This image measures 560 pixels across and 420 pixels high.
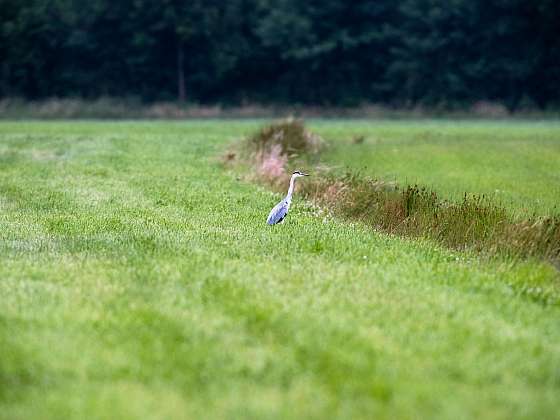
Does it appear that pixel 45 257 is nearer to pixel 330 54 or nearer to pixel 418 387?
pixel 418 387

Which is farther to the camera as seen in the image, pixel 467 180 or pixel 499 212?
pixel 467 180

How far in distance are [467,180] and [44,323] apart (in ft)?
58.5

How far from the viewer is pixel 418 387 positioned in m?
8.77

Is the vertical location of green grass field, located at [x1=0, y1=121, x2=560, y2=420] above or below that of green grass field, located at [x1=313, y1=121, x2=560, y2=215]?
above

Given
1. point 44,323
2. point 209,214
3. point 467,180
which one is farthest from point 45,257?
point 467,180

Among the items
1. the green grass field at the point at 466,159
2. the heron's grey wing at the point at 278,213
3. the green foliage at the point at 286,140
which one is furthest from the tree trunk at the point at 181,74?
the heron's grey wing at the point at 278,213

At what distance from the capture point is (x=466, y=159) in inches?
1309

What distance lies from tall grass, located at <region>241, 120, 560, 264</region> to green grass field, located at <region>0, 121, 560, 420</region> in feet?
2.18

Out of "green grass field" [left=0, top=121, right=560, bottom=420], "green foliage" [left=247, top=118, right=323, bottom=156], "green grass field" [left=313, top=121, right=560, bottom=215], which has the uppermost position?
"green grass field" [left=0, top=121, right=560, bottom=420]

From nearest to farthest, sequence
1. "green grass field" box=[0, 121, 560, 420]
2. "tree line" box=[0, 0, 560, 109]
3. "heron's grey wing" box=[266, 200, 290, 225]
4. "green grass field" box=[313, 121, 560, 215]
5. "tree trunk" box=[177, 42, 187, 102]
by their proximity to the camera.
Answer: "green grass field" box=[0, 121, 560, 420] → "heron's grey wing" box=[266, 200, 290, 225] → "green grass field" box=[313, 121, 560, 215] → "tree line" box=[0, 0, 560, 109] → "tree trunk" box=[177, 42, 187, 102]

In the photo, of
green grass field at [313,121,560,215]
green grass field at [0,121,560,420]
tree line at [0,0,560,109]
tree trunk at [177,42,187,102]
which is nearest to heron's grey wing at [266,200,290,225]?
green grass field at [0,121,560,420]

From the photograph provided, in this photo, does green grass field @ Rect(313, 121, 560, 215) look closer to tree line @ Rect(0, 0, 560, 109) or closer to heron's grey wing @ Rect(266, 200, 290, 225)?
heron's grey wing @ Rect(266, 200, 290, 225)

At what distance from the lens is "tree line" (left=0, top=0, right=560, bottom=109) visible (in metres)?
75.0

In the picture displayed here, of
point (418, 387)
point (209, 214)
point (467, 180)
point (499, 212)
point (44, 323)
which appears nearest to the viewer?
point (418, 387)
